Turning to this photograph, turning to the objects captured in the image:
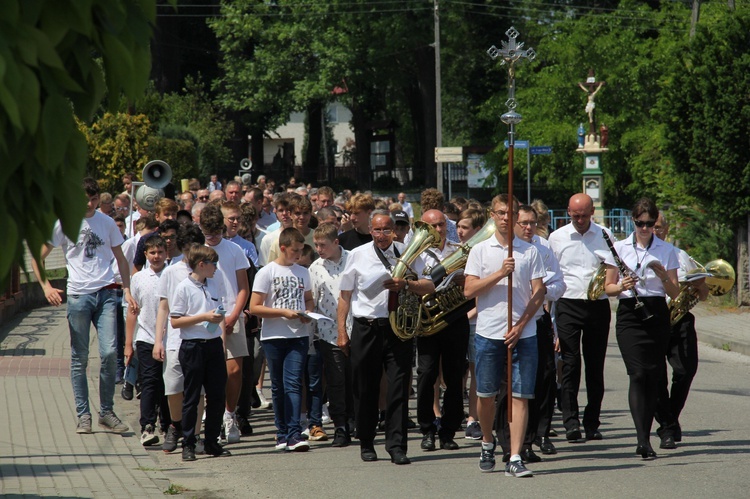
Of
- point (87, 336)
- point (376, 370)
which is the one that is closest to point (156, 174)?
point (87, 336)

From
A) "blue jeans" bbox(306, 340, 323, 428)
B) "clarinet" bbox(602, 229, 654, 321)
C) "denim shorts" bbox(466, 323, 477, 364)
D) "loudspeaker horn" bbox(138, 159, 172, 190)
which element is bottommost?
"blue jeans" bbox(306, 340, 323, 428)

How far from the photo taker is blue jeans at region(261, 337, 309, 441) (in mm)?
8992

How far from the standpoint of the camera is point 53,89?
9.34 ft

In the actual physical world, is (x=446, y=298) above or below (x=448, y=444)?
above

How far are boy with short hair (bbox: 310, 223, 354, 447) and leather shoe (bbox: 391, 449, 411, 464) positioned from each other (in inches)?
37.8

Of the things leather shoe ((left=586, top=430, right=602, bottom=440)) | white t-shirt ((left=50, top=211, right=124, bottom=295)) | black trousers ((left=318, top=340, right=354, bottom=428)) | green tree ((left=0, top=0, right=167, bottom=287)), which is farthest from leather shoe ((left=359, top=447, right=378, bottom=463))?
green tree ((left=0, top=0, right=167, bottom=287))

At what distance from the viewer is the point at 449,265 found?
29.2ft

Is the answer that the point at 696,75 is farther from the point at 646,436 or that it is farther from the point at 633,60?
the point at 633,60

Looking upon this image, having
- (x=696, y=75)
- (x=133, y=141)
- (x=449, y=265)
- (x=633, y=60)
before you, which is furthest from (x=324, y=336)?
(x=633, y=60)

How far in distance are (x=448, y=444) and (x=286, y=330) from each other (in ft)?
5.23

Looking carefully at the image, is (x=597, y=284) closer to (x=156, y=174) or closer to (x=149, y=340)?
(x=149, y=340)

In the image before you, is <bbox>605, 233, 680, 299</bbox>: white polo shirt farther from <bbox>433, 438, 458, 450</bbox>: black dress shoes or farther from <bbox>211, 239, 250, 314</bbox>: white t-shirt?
<bbox>211, 239, 250, 314</bbox>: white t-shirt

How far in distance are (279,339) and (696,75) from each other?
1285cm

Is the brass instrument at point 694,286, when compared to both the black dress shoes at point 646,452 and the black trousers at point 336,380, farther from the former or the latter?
the black trousers at point 336,380
